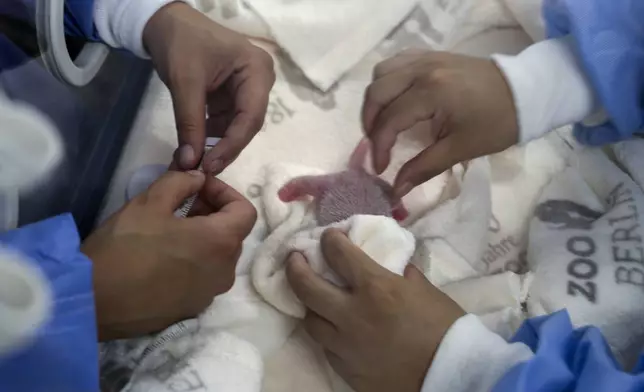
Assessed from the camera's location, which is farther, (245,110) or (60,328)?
(245,110)

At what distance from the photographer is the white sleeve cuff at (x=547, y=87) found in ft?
2.20

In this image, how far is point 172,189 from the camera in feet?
1.81

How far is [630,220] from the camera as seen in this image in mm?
648

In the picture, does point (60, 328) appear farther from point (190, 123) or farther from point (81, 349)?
point (190, 123)

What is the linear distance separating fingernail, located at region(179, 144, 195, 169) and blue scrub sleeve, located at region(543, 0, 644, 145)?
1.20ft

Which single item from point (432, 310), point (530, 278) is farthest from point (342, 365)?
point (530, 278)

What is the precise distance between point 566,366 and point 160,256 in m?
0.31

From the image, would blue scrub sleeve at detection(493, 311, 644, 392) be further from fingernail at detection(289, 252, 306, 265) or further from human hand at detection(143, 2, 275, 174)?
human hand at detection(143, 2, 275, 174)

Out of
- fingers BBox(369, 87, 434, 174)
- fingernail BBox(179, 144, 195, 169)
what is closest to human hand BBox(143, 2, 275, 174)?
fingernail BBox(179, 144, 195, 169)

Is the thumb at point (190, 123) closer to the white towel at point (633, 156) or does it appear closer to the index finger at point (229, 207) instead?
the index finger at point (229, 207)

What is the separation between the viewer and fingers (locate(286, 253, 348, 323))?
1.90 ft

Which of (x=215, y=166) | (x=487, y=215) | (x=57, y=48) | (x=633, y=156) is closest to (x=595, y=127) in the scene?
(x=633, y=156)

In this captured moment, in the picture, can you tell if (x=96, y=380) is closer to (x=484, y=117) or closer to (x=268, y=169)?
(x=268, y=169)

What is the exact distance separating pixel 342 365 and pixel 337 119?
11.8 inches
